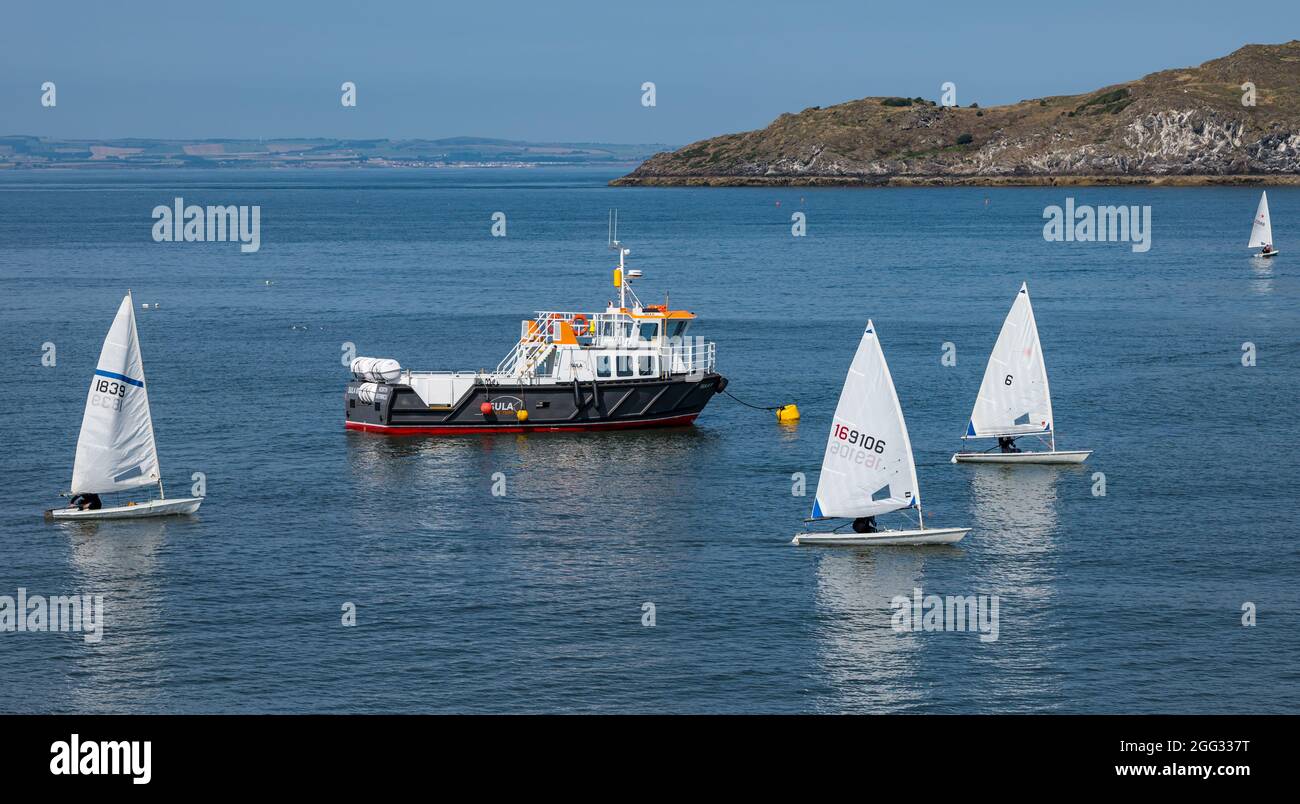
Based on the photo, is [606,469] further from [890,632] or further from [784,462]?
[890,632]

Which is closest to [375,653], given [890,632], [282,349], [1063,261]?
[890,632]

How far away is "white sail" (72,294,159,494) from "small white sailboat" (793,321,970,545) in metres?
25.2

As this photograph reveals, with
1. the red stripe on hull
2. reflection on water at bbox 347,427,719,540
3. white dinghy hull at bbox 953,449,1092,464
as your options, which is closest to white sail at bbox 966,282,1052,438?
white dinghy hull at bbox 953,449,1092,464

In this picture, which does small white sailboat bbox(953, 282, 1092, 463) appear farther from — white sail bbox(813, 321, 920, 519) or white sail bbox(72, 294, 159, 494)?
white sail bbox(72, 294, 159, 494)

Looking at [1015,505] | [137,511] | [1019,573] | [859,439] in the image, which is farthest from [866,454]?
[137,511]

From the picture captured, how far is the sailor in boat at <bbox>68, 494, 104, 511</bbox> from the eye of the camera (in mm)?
56750

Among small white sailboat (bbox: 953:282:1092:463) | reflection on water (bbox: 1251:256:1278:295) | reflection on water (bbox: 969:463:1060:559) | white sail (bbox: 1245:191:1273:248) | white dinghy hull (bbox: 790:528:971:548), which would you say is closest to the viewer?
white dinghy hull (bbox: 790:528:971:548)

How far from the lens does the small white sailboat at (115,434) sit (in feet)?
186

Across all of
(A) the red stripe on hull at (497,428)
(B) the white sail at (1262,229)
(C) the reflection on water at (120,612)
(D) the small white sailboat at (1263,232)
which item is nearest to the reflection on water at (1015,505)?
(A) the red stripe on hull at (497,428)

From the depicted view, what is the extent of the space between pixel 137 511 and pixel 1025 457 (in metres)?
36.1

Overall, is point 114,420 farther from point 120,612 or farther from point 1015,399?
point 1015,399

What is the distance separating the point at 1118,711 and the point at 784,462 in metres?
29.5

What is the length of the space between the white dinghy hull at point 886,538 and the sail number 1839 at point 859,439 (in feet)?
9.61

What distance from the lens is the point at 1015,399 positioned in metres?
67.2
